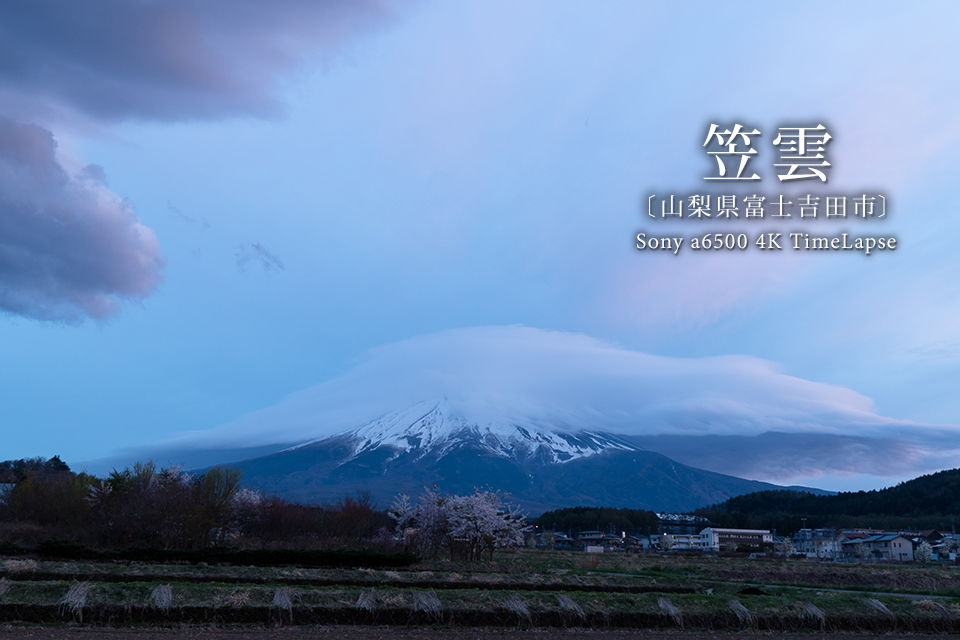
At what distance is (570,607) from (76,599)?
1267 cm

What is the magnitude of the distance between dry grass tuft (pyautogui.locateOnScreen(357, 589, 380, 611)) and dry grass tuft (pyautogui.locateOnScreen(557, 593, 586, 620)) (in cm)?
511

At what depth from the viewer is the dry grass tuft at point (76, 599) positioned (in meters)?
16.8

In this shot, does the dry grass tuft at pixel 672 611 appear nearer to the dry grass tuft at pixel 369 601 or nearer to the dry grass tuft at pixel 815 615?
the dry grass tuft at pixel 815 615

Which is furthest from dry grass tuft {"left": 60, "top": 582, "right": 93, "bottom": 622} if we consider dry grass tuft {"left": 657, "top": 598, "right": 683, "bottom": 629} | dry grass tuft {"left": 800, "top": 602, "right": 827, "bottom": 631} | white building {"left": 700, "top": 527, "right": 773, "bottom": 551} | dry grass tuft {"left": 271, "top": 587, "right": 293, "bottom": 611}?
white building {"left": 700, "top": 527, "right": 773, "bottom": 551}

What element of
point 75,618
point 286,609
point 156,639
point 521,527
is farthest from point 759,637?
point 521,527

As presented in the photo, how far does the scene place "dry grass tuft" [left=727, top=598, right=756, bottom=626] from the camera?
66.4 feet

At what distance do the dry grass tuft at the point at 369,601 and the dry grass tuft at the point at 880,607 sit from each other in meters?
15.3

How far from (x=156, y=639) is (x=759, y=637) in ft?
48.8

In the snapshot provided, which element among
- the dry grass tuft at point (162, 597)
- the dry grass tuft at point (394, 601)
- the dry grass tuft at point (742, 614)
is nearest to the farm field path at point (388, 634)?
the dry grass tuft at point (742, 614)

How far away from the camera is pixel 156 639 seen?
14844 millimetres

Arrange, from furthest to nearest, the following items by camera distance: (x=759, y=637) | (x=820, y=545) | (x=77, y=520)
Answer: (x=820, y=545), (x=77, y=520), (x=759, y=637)

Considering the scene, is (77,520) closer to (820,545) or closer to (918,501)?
(820,545)

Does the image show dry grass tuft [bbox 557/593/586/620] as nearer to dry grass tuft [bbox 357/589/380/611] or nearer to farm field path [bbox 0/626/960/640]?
farm field path [bbox 0/626/960/640]

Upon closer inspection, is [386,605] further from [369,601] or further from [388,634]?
[388,634]
